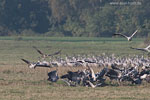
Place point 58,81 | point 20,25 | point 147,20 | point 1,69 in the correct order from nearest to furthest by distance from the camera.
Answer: point 58,81 < point 1,69 < point 147,20 < point 20,25

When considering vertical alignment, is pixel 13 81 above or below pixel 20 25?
above

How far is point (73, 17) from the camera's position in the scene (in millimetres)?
64250

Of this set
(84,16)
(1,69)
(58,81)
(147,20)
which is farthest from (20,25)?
(58,81)

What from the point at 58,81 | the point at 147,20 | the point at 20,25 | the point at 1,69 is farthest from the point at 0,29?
the point at 58,81

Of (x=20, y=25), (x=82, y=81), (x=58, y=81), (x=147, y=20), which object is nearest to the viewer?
(x=82, y=81)

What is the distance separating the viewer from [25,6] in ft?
212

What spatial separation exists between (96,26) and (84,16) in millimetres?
4054

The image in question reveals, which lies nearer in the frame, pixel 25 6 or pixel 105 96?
pixel 105 96

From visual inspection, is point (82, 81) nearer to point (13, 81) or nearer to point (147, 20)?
point (13, 81)

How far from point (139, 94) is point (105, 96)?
1068mm

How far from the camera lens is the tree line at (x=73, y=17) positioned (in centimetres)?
5953

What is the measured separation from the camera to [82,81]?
17422 mm

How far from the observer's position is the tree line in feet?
195

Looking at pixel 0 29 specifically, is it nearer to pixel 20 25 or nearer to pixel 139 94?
pixel 20 25
